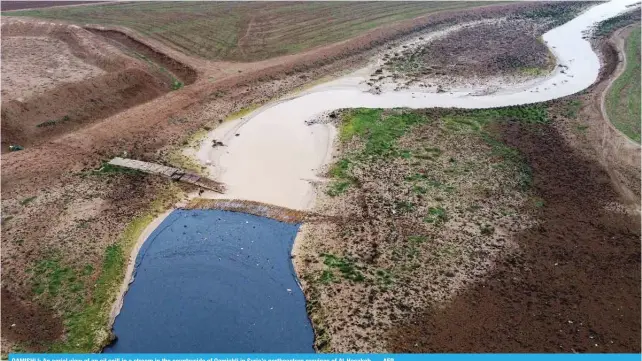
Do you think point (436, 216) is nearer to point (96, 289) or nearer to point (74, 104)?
point (96, 289)

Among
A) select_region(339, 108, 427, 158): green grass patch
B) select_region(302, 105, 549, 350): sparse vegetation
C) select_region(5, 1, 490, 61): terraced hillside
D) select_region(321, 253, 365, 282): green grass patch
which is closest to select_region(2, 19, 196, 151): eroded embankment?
select_region(5, 1, 490, 61): terraced hillside

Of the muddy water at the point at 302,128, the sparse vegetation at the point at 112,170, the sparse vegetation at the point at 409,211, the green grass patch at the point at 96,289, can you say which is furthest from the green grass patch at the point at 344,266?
the sparse vegetation at the point at 112,170

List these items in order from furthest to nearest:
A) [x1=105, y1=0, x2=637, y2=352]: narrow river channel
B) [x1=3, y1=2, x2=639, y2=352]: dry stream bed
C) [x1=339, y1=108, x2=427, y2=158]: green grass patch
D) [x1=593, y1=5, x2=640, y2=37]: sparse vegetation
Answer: [x1=593, y1=5, x2=640, y2=37]: sparse vegetation → [x1=339, y1=108, x2=427, y2=158]: green grass patch → [x1=3, y1=2, x2=639, y2=352]: dry stream bed → [x1=105, y1=0, x2=637, y2=352]: narrow river channel

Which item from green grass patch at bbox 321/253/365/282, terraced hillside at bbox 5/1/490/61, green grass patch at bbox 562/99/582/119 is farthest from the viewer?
terraced hillside at bbox 5/1/490/61

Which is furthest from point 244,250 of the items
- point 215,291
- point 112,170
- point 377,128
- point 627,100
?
point 627,100

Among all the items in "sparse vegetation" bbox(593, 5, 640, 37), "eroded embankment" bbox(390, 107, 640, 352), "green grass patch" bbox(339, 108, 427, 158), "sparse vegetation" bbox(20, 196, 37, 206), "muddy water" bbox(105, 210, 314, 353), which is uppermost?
"sparse vegetation" bbox(593, 5, 640, 37)

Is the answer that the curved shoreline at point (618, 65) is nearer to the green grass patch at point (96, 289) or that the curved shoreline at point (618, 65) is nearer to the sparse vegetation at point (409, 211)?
the sparse vegetation at point (409, 211)

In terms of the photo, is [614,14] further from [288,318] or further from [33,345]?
[33,345]

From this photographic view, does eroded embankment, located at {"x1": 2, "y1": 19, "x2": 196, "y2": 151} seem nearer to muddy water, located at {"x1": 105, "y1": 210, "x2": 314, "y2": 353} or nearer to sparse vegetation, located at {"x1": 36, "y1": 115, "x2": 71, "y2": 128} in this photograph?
sparse vegetation, located at {"x1": 36, "y1": 115, "x2": 71, "y2": 128}
